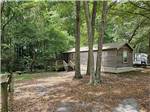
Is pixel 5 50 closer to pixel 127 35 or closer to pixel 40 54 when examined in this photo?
pixel 40 54

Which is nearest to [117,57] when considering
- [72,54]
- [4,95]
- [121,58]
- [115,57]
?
[115,57]

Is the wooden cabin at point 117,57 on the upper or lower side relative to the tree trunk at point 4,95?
upper

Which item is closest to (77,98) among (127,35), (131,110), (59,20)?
(131,110)

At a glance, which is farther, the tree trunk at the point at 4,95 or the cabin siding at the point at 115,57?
the cabin siding at the point at 115,57

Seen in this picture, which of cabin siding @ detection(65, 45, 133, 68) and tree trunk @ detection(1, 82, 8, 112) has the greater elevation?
cabin siding @ detection(65, 45, 133, 68)

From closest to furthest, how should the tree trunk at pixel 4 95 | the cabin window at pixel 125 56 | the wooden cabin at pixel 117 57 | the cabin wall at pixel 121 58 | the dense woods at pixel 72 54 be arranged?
the tree trunk at pixel 4 95 → the dense woods at pixel 72 54 → the wooden cabin at pixel 117 57 → the cabin wall at pixel 121 58 → the cabin window at pixel 125 56

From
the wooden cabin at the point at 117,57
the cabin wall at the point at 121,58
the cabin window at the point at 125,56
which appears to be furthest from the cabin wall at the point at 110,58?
the cabin window at the point at 125,56

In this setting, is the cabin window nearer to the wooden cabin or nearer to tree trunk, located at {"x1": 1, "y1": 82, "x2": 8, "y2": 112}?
the wooden cabin

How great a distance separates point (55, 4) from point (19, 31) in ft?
27.7

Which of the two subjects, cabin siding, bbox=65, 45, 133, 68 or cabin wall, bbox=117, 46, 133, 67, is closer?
cabin siding, bbox=65, 45, 133, 68

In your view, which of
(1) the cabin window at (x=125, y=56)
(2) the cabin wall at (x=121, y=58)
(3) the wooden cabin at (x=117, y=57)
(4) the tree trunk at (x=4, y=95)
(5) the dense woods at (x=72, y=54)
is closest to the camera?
(4) the tree trunk at (x=4, y=95)

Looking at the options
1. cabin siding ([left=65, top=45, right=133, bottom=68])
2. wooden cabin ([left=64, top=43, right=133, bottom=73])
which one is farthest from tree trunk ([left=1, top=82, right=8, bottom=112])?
cabin siding ([left=65, top=45, right=133, bottom=68])

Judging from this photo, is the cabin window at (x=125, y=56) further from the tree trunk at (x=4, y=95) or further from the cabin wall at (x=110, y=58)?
the tree trunk at (x=4, y=95)

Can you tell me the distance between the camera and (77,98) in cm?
873
